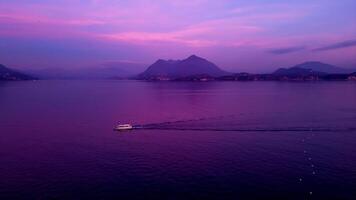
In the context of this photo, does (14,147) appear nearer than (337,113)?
Yes

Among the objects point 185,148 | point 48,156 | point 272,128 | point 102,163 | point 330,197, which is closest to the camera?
point 330,197

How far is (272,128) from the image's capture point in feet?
166

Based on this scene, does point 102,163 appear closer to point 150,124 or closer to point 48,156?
point 48,156

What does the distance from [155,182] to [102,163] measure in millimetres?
7566

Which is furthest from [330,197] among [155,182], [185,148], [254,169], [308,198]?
[185,148]

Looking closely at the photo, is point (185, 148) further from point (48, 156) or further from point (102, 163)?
point (48, 156)

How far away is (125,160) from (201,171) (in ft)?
26.3

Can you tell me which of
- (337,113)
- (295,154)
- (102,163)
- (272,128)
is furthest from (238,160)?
(337,113)

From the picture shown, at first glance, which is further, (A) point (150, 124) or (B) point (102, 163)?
(A) point (150, 124)

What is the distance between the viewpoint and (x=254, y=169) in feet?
103

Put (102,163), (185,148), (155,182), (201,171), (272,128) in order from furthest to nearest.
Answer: (272,128)
(185,148)
(102,163)
(201,171)
(155,182)

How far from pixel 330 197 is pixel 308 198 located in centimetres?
160

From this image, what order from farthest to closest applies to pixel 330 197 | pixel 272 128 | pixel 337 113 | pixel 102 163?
pixel 337 113
pixel 272 128
pixel 102 163
pixel 330 197

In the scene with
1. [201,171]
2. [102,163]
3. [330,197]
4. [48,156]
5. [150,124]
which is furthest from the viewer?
[150,124]
